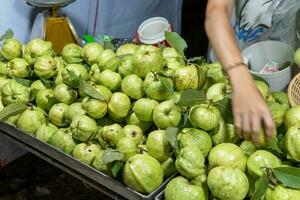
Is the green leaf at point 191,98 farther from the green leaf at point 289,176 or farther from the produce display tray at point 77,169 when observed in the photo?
the green leaf at point 289,176

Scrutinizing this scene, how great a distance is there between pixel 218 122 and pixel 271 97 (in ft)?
1.03

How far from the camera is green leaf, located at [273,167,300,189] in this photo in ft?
4.20

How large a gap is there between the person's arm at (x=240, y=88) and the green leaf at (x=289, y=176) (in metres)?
0.11

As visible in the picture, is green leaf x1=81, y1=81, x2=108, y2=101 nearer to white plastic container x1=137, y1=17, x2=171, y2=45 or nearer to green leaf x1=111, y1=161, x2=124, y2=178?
green leaf x1=111, y1=161, x2=124, y2=178

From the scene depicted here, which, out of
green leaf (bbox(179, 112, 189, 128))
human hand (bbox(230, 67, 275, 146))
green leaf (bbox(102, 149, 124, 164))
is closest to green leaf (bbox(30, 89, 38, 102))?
green leaf (bbox(102, 149, 124, 164))

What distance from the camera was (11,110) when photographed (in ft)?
6.21

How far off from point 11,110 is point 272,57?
1284 millimetres

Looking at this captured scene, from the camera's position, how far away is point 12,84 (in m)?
2.01

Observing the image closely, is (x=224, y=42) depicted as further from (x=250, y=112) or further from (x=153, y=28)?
(x=153, y=28)

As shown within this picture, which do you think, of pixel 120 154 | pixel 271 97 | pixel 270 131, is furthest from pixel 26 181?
pixel 270 131

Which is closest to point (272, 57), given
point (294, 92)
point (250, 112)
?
point (294, 92)

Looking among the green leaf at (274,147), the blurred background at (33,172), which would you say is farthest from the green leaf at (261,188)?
the blurred background at (33,172)

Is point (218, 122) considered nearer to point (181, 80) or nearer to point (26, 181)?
point (181, 80)

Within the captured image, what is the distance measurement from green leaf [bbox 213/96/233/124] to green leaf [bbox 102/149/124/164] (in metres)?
0.38
